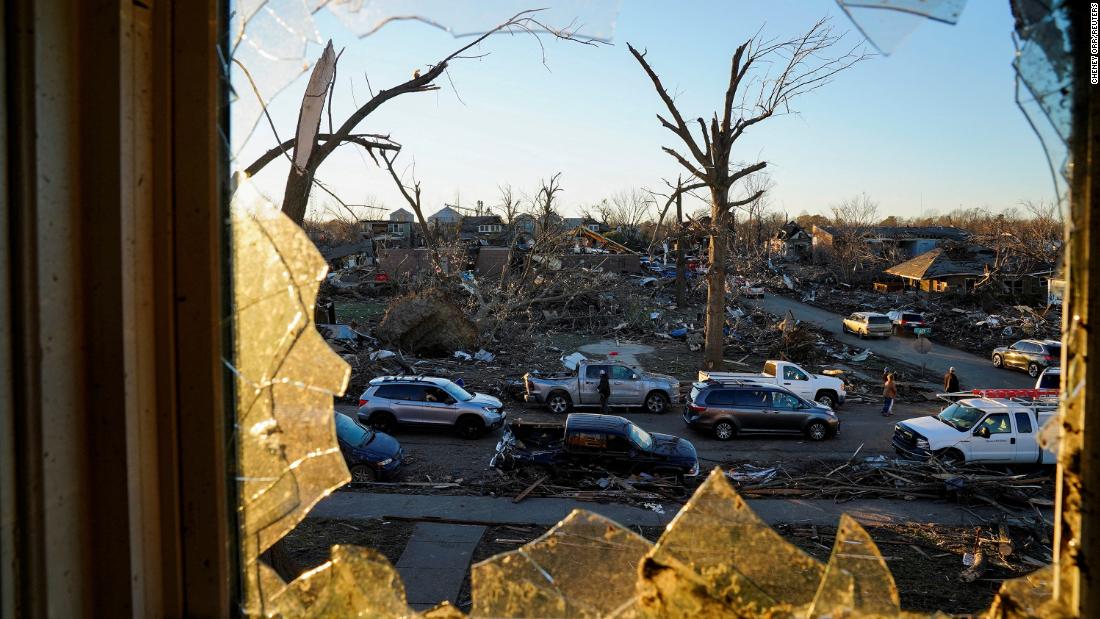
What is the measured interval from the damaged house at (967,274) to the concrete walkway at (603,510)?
1172 inches

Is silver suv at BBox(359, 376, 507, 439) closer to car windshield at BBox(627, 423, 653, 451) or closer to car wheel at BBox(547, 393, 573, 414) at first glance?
car wheel at BBox(547, 393, 573, 414)

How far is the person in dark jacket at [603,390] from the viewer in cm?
1732

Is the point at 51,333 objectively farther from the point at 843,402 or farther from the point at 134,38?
the point at 843,402

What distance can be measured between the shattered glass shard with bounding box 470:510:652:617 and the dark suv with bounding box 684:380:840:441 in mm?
14431

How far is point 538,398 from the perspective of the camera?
60.1 ft

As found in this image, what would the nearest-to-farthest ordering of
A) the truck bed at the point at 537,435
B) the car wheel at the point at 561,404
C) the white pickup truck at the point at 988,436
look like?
the white pickup truck at the point at 988,436 < the truck bed at the point at 537,435 < the car wheel at the point at 561,404

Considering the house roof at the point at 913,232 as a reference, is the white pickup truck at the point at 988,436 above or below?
below

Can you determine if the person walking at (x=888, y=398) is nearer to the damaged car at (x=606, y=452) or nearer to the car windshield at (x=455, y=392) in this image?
the damaged car at (x=606, y=452)

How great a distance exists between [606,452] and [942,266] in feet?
126

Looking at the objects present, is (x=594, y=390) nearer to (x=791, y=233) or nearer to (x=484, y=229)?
(x=484, y=229)

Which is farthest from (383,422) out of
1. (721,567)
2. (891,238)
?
(891,238)

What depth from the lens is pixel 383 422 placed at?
15445 millimetres

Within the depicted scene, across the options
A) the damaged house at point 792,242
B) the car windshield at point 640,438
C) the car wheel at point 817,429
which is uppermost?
the damaged house at point 792,242

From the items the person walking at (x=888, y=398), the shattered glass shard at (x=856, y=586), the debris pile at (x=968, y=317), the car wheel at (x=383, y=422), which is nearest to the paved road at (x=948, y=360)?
the debris pile at (x=968, y=317)
